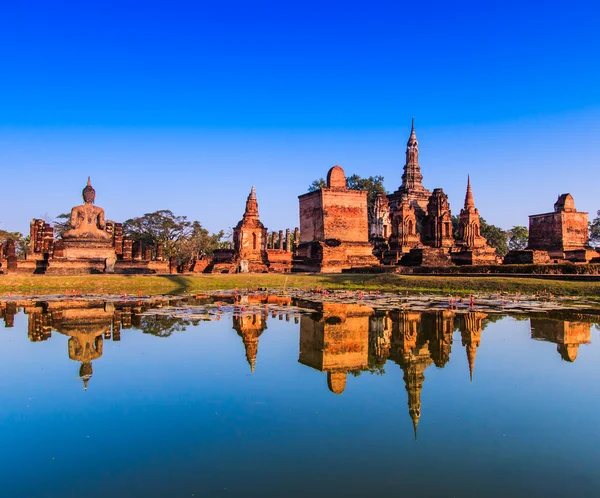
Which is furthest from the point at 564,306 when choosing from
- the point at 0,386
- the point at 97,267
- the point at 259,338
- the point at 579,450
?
the point at 97,267

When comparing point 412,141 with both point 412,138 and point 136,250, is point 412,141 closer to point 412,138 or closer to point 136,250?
point 412,138

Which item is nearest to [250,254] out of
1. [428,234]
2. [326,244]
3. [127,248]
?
[326,244]

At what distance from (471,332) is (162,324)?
5.76m

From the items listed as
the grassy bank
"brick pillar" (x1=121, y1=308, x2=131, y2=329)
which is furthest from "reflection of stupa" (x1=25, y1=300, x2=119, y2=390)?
the grassy bank

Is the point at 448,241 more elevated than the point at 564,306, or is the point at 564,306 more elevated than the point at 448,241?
the point at 448,241

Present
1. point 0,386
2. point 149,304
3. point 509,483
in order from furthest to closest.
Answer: point 149,304 → point 0,386 → point 509,483

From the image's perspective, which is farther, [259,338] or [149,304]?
[149,304]

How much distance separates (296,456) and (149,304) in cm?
1140

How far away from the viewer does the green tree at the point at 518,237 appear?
77425 millimetres

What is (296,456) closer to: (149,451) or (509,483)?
(149,451)

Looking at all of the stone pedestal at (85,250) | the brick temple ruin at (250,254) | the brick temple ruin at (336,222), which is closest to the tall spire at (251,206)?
the brick temple ruin at (250,254)

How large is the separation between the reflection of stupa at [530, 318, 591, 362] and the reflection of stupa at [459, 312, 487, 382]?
94 centimetres

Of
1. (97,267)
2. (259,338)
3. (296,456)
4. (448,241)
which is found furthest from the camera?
(448,241)

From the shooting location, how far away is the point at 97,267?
25.3m
